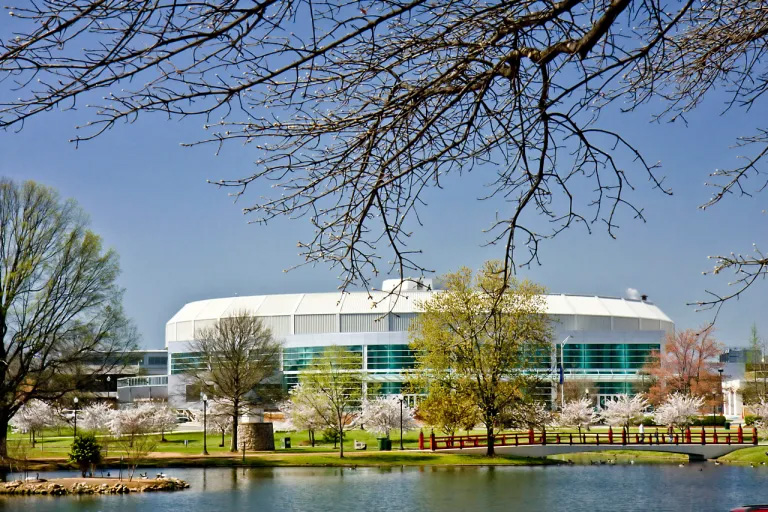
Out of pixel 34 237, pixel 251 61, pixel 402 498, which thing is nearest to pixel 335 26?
pixel 251 61

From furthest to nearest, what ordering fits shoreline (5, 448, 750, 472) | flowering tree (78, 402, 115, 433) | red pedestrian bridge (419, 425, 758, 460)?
1. flowering tree (78, 402, 115, 433)
2. red pedestrian bridge (419, 425, 758, 460)
3. shoreline (5, 448, 750, 472)

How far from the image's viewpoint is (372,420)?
170 ft

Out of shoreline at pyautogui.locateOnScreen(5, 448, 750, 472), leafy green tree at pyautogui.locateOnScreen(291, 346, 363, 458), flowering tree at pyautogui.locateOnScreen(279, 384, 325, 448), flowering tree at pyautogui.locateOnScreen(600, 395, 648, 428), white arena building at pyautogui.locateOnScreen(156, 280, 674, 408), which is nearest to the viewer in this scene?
shoreline at pyautogui.locateOnScreen(5, 448, 750, 472)

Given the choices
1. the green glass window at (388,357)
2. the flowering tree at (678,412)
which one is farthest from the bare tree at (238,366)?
the green glass window at (388,357)

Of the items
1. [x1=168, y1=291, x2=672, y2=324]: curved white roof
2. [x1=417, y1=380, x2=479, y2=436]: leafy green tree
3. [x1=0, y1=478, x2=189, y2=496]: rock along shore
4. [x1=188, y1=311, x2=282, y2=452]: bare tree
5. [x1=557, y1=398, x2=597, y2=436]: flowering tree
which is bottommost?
[x1=0, y1=478, x2=189, y2=496]: rock along shore

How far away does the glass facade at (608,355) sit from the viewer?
89.1 m

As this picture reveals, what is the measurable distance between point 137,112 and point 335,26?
116cm

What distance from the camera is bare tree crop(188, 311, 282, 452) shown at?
48844 mm

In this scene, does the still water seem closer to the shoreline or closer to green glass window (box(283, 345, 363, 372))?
the shoreline

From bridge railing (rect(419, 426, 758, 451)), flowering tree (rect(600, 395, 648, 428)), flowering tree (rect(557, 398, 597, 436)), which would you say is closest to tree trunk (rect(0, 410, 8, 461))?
bridge railing (rect(419, 426, 758, 451))

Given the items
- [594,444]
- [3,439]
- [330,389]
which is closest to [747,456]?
[594,444]

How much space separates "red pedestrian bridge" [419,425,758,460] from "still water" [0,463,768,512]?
501cm

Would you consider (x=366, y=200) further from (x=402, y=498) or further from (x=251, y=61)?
(x=402, y=498)

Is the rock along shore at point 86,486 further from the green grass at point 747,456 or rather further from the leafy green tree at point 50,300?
the green grass at point 747,456
